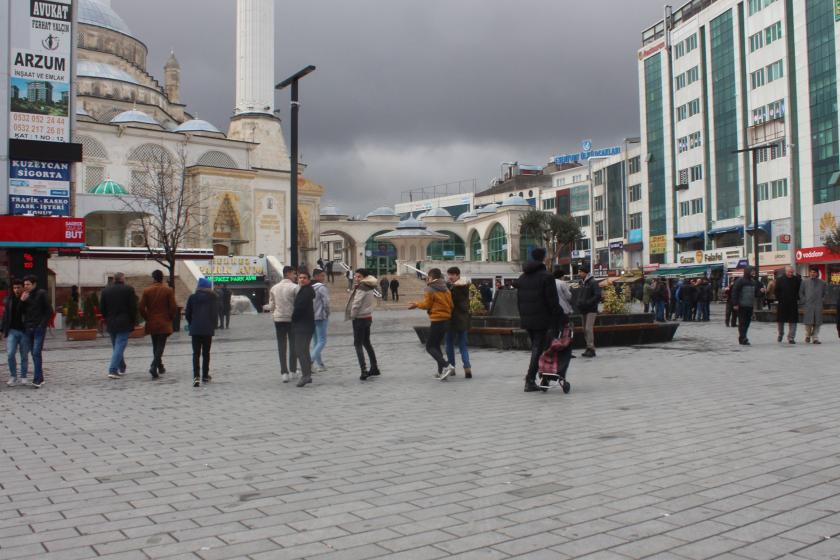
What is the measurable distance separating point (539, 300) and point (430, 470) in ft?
12.8

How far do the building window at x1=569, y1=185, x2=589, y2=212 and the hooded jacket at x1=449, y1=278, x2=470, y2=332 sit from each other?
6576cm

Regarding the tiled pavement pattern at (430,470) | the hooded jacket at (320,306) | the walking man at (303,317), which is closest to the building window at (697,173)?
the tiled pavement pattern at (430,470)

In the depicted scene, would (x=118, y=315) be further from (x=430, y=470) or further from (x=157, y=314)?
(x=430, y=470)

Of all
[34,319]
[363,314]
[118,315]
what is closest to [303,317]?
[363,314]

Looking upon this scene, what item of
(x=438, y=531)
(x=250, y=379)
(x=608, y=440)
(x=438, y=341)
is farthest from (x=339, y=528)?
(x=250, y=379)

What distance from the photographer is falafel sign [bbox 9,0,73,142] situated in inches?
824

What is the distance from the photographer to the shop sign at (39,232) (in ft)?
66.7

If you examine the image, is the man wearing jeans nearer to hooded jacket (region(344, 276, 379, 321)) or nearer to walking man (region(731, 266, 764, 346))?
hooded jacket (region(344, 276, 379, 321))

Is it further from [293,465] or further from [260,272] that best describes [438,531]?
[260,272]

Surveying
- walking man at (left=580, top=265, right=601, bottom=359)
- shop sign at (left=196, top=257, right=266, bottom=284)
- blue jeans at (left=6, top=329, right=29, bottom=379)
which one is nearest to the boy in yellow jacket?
walking man at (left=580, top=265, right=601, bottom=359)

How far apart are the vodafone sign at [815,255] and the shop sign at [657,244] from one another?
47.7 ft

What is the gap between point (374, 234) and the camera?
76000 millimetres

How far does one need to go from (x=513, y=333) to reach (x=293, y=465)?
9623 mm

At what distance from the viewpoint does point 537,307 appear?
332 inches
